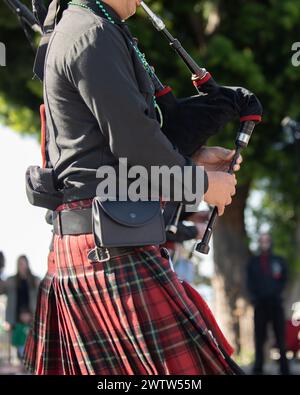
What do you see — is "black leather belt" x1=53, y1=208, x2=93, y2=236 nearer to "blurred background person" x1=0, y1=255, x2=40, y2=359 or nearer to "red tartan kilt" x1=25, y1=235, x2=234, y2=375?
"red tartan kilt" x1=25, y1=235, x2=234, y2=375

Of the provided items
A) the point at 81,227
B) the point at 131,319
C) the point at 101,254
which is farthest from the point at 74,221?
the point at 131,319

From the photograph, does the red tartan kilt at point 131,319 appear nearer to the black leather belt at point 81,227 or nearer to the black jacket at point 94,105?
the black leather belt at point 81,227

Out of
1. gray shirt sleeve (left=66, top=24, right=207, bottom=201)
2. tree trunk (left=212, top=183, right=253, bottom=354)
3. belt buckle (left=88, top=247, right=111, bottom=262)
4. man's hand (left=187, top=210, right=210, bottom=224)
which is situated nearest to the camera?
gray shirt sleeve (left=66, top=24, right=207, bottom=201)

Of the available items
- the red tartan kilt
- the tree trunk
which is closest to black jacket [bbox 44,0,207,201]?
the red tartan kilt

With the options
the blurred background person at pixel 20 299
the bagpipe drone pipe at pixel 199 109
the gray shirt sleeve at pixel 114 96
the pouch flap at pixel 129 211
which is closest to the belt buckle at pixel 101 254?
the pouch flap at pixel 129 211

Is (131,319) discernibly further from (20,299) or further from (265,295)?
(20,299)

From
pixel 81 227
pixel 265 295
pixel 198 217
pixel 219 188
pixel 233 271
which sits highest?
pixel 219 188

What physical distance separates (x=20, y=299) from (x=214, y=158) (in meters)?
6.83

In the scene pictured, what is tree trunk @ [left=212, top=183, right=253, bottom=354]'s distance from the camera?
39.7 feet

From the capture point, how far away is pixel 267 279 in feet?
30.9

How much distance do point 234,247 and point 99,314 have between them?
9734mm
